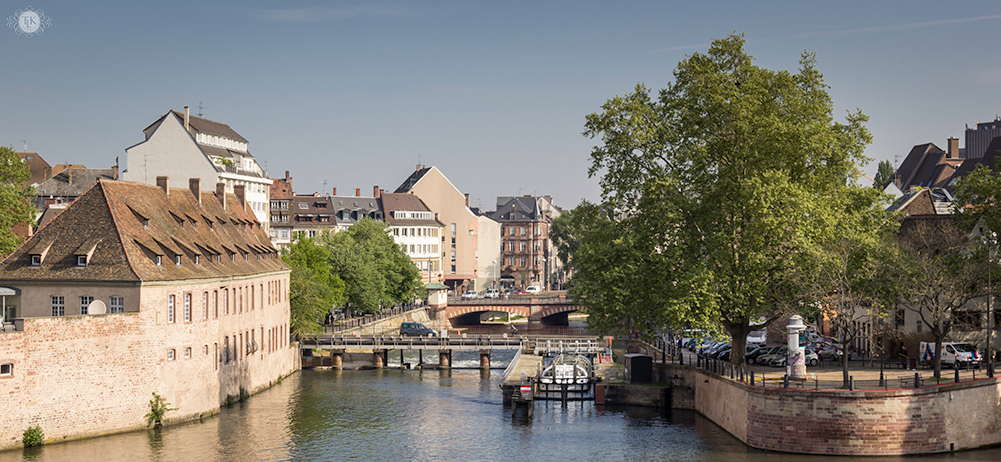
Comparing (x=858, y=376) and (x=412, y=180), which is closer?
(x=858, y=376)

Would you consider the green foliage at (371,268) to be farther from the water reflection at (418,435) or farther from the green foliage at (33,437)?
the green foliage at (33,437)

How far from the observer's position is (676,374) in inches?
2189

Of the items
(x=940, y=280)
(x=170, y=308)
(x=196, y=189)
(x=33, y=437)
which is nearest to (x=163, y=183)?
(x=196, y=189)

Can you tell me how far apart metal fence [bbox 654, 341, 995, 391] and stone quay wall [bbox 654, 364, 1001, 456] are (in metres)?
0.53

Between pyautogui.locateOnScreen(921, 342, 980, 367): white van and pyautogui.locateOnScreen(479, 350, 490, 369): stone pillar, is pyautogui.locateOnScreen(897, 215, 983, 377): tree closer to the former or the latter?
pyautogui.locateOnScreen(921, 342, 980, 367): white van

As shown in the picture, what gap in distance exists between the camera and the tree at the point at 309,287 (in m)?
75.7

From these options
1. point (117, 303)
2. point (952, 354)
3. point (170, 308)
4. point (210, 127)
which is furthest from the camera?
point (210, 127)

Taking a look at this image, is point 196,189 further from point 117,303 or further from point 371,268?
point 371,268

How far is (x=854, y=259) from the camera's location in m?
47.3

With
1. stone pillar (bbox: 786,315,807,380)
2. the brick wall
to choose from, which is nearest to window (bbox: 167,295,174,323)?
the brick wall

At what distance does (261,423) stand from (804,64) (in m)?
31.9

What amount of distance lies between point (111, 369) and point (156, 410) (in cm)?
312

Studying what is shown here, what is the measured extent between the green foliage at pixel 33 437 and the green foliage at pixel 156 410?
16.1 ft

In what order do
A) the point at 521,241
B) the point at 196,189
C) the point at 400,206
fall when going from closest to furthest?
the point at 196,189 → the point at 400,206 → the point at 521,241
